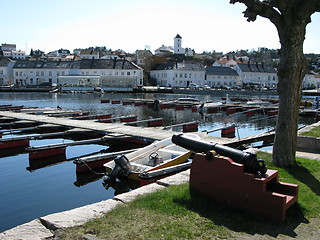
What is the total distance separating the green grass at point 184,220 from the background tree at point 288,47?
218 cm

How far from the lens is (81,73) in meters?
107

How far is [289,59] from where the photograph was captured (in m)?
9.05

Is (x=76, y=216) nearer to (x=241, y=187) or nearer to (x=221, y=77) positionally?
(x=241, y=187)

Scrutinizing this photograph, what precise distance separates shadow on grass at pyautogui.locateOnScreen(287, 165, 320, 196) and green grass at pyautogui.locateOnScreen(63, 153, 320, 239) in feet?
0.90

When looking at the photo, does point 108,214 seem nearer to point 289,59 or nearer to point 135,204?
point 135,204

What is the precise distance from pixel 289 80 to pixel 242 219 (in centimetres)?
455

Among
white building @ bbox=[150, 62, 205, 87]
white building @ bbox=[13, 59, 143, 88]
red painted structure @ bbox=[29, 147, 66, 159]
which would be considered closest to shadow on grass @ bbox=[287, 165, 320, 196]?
red painted structure @ bbox=[29, 147, 66, 159]

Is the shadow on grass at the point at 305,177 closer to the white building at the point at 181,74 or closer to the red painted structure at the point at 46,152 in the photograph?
the red painted structure at the point at 46,152

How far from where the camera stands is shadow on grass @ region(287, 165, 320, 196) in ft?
26.4

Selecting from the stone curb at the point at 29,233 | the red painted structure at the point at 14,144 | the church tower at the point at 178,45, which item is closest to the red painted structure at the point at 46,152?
the red painted structure at the point at 14,144

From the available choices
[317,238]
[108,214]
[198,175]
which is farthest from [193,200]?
[317,238]

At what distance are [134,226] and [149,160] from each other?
825cm

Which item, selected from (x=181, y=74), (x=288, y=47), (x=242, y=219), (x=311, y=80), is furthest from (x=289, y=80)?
(x=311, y=80)

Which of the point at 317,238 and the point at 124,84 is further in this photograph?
the point at 124,84
